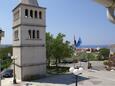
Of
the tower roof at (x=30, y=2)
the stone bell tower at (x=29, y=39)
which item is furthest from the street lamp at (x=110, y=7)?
the tower roof at (x=30, y=2)

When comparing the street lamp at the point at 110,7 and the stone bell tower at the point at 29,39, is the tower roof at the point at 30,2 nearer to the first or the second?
the stone bell tower at the point at 29,39

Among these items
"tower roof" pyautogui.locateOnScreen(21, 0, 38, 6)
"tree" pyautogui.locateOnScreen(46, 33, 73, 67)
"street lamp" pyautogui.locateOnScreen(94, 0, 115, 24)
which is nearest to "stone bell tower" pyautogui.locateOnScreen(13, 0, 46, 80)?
"tower roof" pyautogui.locateOnScreen(21, 0, 38, 6)

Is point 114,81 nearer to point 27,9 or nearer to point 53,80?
point 53,80

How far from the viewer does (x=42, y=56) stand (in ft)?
111

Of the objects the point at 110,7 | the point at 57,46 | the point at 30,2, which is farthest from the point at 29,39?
the point at 110,7

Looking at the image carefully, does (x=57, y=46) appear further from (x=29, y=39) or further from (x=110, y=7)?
(x=110, y=7)

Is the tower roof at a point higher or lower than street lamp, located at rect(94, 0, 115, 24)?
higher

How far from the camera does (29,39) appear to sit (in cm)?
3238

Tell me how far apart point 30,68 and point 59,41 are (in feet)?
52.9

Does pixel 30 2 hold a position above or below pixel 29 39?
above

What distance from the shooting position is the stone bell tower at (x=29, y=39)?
3158 centimetres

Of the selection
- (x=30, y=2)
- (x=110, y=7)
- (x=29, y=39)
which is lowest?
(x=110, y=7)

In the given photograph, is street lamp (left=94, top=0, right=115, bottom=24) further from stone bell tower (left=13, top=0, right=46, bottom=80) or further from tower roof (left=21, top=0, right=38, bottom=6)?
tower roof (left=21, top=0, right=38, bottom=6)

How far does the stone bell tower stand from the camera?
31.6 meters
